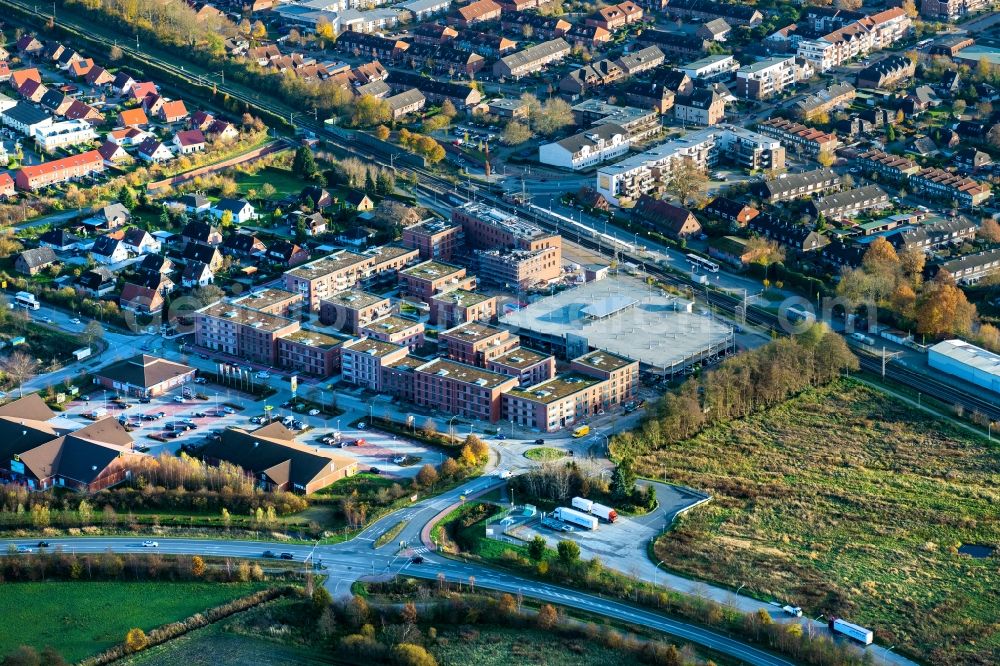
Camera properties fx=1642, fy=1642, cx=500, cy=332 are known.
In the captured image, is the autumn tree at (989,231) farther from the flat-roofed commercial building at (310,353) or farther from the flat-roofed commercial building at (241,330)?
the flat-roofed commercial building at (241,330)

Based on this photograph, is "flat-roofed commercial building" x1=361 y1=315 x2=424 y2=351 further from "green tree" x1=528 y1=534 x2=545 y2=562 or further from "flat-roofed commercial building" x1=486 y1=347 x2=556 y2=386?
"green tree" x1=528 y1=534 x2=545 y2=562

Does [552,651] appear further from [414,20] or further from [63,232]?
[414,20]

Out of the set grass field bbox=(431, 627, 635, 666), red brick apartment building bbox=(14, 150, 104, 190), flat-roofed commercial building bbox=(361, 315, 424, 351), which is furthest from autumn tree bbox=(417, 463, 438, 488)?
red brick apartment building bbox=(14, 150, 104, 190)

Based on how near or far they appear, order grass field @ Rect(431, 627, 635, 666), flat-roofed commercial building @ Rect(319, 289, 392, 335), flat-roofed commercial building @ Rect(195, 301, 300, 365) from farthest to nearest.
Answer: flat-roofed commercial building @ Rect(319, 289, 392, 335) < flat-roofed commercial building @ Rect(195, 301, 300, 365) < grass field @ Rect(431, 627, 635, 666)

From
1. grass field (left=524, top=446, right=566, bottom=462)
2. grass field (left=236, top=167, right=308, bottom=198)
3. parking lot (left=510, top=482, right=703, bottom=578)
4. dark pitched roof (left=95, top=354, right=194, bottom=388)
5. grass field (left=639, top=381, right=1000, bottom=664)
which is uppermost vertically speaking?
grass field (left=236, top=167, right=308, bottom=198)

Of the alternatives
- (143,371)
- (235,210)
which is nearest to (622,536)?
(143,371)
